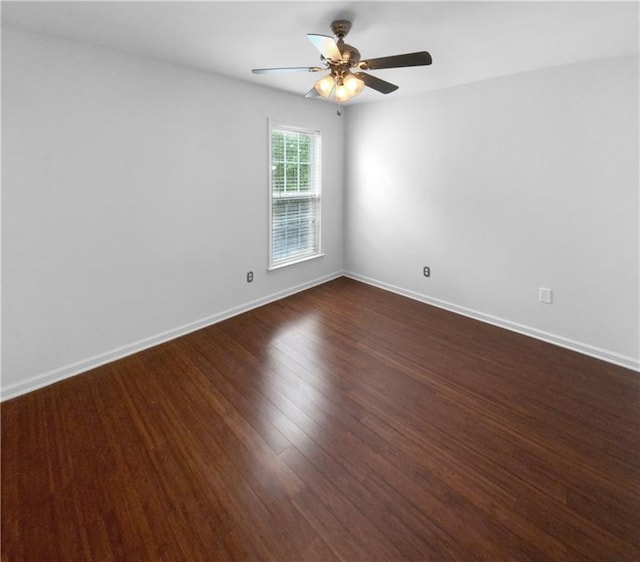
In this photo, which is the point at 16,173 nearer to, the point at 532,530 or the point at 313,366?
the point at 313,366

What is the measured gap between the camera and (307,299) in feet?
13.4

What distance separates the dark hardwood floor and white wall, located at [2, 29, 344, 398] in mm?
390

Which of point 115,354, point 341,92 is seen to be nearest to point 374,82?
point 341,92

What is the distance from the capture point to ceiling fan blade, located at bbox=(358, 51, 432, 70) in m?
1.79

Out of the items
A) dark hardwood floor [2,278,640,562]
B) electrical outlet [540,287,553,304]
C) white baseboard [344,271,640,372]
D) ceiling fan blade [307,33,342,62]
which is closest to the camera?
dark hardwood floor [2,278,640,562]

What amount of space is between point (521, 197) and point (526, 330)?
1.28 m

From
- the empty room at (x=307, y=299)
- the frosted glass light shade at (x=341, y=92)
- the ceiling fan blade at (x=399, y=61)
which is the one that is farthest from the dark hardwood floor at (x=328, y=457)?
the ceiling fan blade at (x=399, y=61)

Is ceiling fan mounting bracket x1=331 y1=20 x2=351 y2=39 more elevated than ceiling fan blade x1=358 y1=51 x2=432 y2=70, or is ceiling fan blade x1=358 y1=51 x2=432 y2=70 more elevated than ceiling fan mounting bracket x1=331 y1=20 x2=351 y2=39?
ceiling fan mounting bracket x1=331 y1=20 x2=351 y2=39

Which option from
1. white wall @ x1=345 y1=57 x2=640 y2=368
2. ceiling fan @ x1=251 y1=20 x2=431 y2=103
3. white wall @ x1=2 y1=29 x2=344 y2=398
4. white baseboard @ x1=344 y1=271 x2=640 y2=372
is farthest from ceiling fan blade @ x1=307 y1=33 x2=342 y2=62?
white baseboard @ x1=344 y1=271 x2=640 y2=372

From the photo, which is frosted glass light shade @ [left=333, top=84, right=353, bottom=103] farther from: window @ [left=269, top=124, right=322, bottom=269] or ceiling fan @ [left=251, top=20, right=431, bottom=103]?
window @ [left=269, top=124, right=322, bottom=269]

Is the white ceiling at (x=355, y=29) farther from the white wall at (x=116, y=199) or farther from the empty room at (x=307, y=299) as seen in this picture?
the white wall at (x=116, y=199)

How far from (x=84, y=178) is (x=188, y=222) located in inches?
33.5

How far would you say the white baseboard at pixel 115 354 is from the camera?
7.52ft

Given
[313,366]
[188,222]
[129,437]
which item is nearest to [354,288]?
[313,366]
